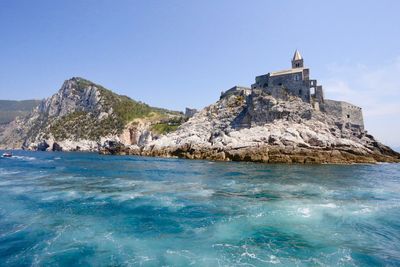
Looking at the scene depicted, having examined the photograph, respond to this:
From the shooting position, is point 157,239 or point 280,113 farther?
point 280,113

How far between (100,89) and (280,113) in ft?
450

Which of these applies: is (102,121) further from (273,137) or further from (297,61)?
(273,137)

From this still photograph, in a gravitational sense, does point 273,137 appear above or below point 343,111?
below

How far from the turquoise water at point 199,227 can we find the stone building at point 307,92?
166 ft

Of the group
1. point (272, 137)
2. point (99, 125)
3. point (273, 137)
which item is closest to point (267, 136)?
point (272, 137)

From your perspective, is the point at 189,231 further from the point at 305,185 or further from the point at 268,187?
the point at 305,185

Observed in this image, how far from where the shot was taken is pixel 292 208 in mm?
18938

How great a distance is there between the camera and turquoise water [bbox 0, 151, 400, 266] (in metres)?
11.6

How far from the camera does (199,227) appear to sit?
49.9ft

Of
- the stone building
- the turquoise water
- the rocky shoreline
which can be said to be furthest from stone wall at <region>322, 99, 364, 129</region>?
the turquoise water

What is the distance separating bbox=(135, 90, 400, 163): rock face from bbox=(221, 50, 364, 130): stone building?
1991mm

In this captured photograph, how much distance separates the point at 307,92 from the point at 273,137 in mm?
18380

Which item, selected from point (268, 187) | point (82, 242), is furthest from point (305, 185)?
point (82, 242)

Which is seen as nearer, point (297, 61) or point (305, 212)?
point (305, 212)
